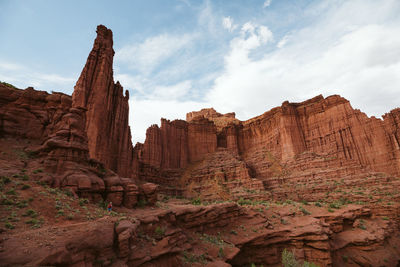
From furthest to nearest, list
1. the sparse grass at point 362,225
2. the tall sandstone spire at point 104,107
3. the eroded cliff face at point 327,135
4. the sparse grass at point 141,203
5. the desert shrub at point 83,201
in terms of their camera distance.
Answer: the eroded cliff face at point 327,135, the tall sandstone spire at point 104,107, the sparse grass at point 362,225, the sparse grass at point 141,203, the desert shrub at point 83,201

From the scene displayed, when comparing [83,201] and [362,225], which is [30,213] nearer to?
[83,201]

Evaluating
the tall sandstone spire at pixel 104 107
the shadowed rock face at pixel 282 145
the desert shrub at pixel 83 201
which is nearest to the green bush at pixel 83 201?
the desert shrub at pixel 83 201

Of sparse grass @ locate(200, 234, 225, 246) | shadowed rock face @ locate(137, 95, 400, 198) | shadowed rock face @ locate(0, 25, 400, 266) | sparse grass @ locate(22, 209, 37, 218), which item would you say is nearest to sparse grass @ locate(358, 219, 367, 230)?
shadowed rock face @ locate(0, 25, 400, 266)

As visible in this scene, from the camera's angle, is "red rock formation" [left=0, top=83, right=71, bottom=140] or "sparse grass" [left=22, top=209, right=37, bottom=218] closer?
"sparse grass" [left=22, top=209, right=37, bottom=218]

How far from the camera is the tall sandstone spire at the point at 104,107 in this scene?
29125mm

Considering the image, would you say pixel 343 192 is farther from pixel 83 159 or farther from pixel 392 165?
pixel 83 159

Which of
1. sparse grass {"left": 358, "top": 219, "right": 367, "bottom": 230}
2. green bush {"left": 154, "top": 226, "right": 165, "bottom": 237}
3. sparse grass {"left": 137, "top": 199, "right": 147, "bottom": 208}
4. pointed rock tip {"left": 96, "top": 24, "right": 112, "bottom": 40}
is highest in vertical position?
pointed rock tip {"left": 96, "top": 24, "right": 112, "bottom": 40}

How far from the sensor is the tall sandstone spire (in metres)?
29.1

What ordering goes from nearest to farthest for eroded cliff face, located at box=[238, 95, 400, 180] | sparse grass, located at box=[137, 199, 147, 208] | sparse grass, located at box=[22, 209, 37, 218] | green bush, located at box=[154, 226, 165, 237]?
sparse grass, located at box=[22, 209, 37, 218]
green bush, located at box=[154, 226, 165, 237]
sparse grass, located at box=[137, 199, 147, 208]
eroded cliff face, located at box=[238, 95, 400, 180]

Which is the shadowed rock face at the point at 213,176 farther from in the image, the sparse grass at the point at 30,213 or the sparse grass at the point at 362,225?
the sparse grass at the point at 30,213

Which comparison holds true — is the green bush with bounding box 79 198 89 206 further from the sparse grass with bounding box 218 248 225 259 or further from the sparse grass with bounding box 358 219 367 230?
the sparse grass with bounding box 358 219 367 230

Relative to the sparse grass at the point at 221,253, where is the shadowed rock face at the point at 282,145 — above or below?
above

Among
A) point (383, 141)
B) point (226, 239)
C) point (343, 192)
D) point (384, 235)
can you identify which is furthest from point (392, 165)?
point (226, 239)

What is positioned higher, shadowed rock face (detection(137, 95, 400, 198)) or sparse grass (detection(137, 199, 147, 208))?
shadowed rock face (detection(137, 95, 400, 198))
